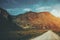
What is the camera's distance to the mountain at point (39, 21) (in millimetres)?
3529

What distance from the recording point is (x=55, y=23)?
3531mm

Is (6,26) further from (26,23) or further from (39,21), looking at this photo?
(39,21)

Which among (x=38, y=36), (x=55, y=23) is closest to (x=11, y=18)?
(x=38, y=36)

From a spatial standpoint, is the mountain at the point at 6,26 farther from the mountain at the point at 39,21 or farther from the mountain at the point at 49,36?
the mountain at the point at 49,36

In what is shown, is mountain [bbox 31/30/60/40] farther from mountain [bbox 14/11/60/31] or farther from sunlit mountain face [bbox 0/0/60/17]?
sunlit mountain face [bbox 0/0/60/17]

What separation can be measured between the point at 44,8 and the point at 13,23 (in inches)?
25.6

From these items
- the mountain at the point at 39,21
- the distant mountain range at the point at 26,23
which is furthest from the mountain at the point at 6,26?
the mountain at the point at 39,21

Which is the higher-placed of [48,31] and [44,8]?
[44,8]

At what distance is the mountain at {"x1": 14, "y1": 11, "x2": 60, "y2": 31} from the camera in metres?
3.53

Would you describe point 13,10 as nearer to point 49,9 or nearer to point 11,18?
point 11,18

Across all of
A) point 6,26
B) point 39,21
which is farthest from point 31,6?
point 6,26

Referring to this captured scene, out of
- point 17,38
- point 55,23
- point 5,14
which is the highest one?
point 5,14

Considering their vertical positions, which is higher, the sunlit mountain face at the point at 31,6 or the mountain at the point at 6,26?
the sunlit mountain face at the point at 31,6

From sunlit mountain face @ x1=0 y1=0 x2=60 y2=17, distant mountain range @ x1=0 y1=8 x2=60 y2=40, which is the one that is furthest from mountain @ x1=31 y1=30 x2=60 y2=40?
sunlit mountain face @ x1=0 y1=0 x2=60 y2=17
